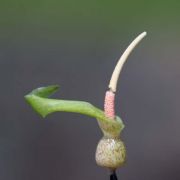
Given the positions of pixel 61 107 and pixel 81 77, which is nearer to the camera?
pixel 61 107

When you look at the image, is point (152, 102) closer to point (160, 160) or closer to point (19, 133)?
point (160, 160)

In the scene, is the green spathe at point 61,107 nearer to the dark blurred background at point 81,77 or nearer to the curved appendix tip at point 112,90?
the curved appendix tip at point 112,90

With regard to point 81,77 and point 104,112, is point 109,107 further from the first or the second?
point 81,77

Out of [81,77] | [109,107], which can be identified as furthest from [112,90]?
[81,77]

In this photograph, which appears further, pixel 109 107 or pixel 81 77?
pixel 81 77

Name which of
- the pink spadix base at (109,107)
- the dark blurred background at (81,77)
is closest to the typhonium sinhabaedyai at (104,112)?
the pink spadix base at (109,107)

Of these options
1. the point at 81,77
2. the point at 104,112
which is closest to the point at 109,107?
the point at 104,112

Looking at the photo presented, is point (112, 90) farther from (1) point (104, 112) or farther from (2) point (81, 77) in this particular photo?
(2) point (81, 77)

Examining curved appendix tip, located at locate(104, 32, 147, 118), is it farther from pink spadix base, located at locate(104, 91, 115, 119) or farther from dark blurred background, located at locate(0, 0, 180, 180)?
dark blurred background, located at locate(0, 0, 180, 180)

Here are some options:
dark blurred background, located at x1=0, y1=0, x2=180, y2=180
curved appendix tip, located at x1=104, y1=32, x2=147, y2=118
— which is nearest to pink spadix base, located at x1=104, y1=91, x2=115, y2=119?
curved appendix tip, located at x1=104, y1=32, x2=147, y2=118
